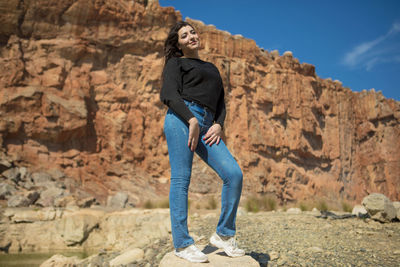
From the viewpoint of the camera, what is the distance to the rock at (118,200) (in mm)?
11367

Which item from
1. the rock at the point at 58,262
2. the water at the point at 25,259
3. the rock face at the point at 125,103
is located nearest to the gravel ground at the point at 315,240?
the rock at the point at 58,262

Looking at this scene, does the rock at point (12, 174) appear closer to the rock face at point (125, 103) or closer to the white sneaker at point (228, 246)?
the rock face at point (125, 103)

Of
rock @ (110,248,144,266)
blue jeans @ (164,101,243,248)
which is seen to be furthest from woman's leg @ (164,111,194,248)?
rock @ (110,248,144,266)

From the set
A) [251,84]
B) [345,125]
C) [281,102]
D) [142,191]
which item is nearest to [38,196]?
[142,191]

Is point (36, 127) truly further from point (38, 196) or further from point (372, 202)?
point (372, 202)

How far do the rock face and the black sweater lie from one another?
10.5 metres

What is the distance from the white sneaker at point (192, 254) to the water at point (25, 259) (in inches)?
211

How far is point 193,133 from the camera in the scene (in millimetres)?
2354

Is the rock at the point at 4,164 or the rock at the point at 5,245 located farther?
the rock at the point at 4,164

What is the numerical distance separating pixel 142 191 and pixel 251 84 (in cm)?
794

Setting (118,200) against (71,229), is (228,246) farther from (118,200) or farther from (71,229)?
(118,200)

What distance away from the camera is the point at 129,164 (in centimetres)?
1381

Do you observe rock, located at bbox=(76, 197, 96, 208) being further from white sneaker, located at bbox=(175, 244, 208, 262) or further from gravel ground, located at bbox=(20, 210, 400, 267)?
white sneaker, located at bbox=(175, 244, 208, 262)

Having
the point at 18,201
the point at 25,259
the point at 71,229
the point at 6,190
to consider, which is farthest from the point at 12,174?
the point at 25,259
